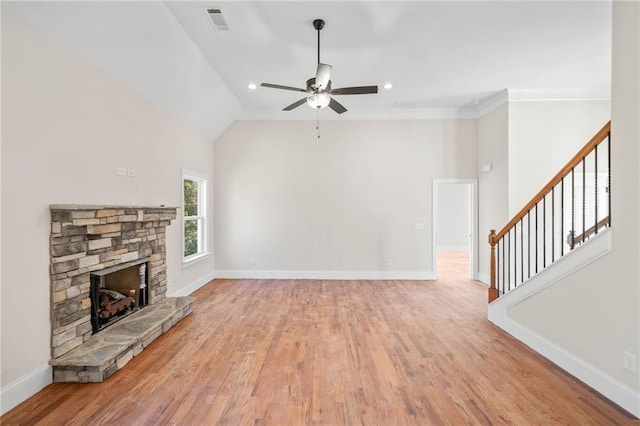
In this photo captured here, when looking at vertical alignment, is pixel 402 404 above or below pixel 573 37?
below

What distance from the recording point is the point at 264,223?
605 centimetres

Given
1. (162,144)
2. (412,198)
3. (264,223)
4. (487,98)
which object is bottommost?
(264,223)

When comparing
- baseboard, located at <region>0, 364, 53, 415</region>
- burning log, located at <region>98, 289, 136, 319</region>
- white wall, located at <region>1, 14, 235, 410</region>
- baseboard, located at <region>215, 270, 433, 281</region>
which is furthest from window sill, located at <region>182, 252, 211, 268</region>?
baseboard, located at <region>0, 364, 53, 415</region>

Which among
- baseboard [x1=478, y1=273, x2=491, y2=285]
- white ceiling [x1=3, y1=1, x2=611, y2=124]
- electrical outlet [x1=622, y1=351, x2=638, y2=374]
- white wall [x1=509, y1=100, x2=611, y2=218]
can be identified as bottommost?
baseboard [x1=478, y1=273, x2=491, y2=285]

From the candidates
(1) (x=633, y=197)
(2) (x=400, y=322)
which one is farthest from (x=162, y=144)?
(1) (x=633, y=197)

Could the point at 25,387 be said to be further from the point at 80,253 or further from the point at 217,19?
the point at 217,19

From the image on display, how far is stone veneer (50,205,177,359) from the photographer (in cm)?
242

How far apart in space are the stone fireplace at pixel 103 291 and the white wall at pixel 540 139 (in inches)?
221

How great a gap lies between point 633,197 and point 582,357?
1.35 meters

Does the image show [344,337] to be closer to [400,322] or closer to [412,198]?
[400,322]

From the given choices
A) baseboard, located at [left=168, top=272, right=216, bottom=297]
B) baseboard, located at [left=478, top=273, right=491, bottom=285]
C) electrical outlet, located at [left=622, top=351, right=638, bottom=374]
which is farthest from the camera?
baseboard, located at [left=478, top=273, right=491, bottom=285]

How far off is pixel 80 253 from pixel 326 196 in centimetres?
416

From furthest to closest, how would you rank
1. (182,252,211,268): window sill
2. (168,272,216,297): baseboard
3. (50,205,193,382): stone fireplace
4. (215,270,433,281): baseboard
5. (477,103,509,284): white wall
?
(215,270,433,281): baseboard, (477,103,509,284): white wall, (182,252,211,268): window sill, (168,272,216,297): baseboard, (50,205,193,382): stone fireplace

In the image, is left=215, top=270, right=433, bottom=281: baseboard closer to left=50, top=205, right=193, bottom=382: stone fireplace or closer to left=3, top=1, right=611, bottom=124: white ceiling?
left=50, top=205, right=193, bottom=382: stone fireplace
